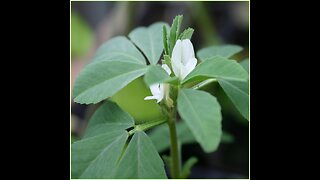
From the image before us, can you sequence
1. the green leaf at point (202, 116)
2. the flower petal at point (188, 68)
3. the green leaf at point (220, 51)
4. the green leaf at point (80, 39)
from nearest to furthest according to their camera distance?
the green leaf at point (202, 116)
the flower petal at point (188, 68)
the green leaf at point (220, 51)
the green leaf at point (80, 39)

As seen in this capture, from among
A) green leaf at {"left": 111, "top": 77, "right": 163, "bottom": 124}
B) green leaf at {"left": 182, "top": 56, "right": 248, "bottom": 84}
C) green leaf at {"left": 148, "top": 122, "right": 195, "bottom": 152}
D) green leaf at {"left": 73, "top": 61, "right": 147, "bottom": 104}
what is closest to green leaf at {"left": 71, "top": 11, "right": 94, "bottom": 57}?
green leaf at {"left": 111, "top": 77, "right": 163, "bottom": 124}

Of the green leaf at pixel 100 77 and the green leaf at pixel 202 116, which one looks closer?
the green leaf at pixel 202 116

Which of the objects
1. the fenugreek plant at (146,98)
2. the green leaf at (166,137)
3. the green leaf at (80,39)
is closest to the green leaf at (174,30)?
the fenugreek plant at (146,98)

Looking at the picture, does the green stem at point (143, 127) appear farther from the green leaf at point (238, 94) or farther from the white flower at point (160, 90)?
the green leaf at point (238, 94)

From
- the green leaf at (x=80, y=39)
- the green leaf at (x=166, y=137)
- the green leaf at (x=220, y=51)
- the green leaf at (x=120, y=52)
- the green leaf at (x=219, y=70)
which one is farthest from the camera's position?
the green leaf at (x=80, y=39)

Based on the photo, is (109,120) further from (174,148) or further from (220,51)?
(220,51)

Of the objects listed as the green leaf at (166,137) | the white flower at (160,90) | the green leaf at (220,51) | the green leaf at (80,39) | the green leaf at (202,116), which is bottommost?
the green leaf at (166,137)

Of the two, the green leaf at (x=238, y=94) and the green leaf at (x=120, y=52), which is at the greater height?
the green leaf at (x=120, y=52)

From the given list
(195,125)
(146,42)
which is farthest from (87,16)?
(195,125)

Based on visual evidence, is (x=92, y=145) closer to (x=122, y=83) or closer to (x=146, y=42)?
(x=122, y=83)

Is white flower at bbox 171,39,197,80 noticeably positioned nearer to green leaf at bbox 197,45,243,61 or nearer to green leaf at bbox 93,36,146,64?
green leaf at bbox 93,36,146,64
